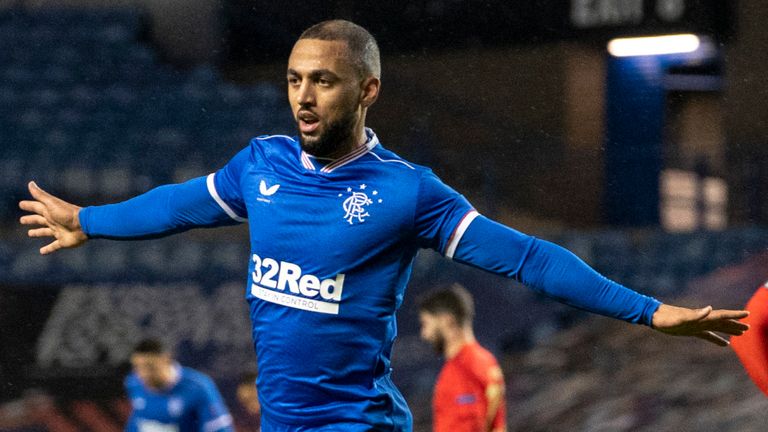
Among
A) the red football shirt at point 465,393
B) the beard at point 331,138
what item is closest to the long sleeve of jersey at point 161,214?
the beard at point 331,138

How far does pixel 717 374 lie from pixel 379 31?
153 inches

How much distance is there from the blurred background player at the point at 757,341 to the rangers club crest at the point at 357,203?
0.95 m

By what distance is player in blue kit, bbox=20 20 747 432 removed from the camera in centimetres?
269

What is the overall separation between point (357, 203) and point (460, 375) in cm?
244

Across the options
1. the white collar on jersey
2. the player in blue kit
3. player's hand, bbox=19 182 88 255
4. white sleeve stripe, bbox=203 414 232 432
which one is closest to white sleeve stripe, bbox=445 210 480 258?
the player in blue kit

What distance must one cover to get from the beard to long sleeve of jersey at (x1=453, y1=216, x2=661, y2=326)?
0.36m

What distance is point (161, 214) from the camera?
2.96 metres

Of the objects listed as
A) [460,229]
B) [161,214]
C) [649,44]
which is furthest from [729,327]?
[649,44]

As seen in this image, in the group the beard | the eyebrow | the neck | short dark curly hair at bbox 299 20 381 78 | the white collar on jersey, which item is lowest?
the neck

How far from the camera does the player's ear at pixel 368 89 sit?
2778 mm

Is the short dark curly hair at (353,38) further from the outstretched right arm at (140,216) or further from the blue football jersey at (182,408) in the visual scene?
the blue football jersey at (182,408)

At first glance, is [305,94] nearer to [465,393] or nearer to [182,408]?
[465,393]

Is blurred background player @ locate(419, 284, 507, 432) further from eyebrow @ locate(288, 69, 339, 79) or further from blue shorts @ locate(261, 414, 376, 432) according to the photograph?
eyebrow @ locate(288, 69, 339, 79)

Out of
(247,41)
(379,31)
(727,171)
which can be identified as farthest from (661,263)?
(247,41)
